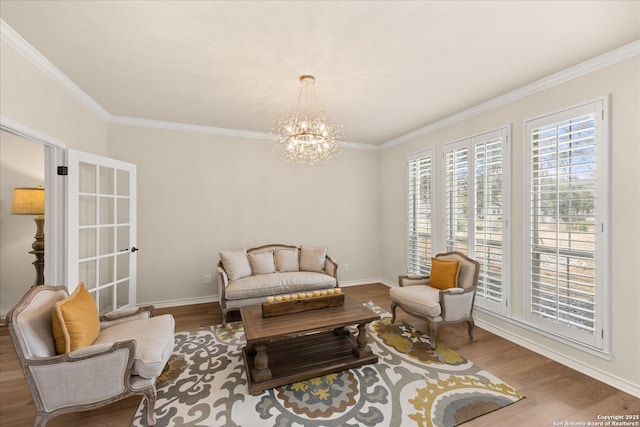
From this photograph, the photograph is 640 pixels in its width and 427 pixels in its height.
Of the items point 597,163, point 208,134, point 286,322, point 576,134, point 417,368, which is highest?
point 208,134

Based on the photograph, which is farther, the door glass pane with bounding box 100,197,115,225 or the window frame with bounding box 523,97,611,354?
the door glass pane with bounding box 100,197,115,225

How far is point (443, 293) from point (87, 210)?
398cm

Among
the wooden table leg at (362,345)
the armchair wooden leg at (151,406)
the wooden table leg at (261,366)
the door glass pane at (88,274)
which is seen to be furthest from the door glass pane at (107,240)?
the wooden table leg at (362,345)

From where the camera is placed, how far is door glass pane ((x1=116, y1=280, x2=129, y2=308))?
3483 millimetres

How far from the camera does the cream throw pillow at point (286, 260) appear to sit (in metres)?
4.30

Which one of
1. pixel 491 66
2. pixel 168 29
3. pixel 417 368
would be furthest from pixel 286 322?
pixel 491 66

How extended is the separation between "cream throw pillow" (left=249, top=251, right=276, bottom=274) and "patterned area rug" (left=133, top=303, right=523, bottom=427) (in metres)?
1.43

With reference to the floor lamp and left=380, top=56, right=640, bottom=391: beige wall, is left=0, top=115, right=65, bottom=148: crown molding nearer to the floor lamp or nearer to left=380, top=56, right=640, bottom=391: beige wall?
the floor lamp

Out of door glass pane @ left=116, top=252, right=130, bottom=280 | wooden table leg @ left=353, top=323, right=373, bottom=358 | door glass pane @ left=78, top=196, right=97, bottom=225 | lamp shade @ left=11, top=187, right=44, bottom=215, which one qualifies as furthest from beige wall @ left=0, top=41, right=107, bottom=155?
wooden table leg @ left=353, top=323, right=373, bottom=358

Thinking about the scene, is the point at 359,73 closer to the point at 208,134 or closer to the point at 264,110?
the point at 264,110

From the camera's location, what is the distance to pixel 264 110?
3564mm

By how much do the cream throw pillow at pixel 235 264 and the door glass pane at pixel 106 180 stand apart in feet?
5.19

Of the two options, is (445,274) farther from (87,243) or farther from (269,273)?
(87,243)

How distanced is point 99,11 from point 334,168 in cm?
377
